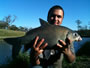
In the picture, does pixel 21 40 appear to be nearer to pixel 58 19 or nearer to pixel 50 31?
A: pixel 50 31

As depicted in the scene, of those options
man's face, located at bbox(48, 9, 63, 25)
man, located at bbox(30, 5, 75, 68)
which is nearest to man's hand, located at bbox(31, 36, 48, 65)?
man, located at bbox(30, 5, 75, 68)

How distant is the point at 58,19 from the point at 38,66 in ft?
3.04

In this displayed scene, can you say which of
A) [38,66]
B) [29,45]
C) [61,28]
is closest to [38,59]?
[38,66]

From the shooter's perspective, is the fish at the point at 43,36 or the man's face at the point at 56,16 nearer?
the fish at the point at 43,36

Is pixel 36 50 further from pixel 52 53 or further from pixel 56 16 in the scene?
pixel 56 16

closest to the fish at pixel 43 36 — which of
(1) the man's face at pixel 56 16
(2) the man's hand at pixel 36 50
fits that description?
(2) the man's hand at pixel 36 50

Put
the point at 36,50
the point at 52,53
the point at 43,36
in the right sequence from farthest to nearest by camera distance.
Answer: the point at 52,53, the point at 36,50, the point at 43,36

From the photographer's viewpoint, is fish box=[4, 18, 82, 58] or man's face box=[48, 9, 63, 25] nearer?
fish box=[4, 18, 82, 58]

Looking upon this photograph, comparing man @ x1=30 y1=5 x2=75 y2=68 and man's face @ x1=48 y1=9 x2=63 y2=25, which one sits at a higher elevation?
man's face @ x1=48 y1=9 x2=63 y2=25

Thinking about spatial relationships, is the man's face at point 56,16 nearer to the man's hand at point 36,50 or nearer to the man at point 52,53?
the man at point 52,53

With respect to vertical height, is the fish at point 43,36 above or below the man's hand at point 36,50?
above

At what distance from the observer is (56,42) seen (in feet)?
6.84

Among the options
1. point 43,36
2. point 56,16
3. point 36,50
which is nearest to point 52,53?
point 36,50

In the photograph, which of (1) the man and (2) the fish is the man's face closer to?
(1) the man
